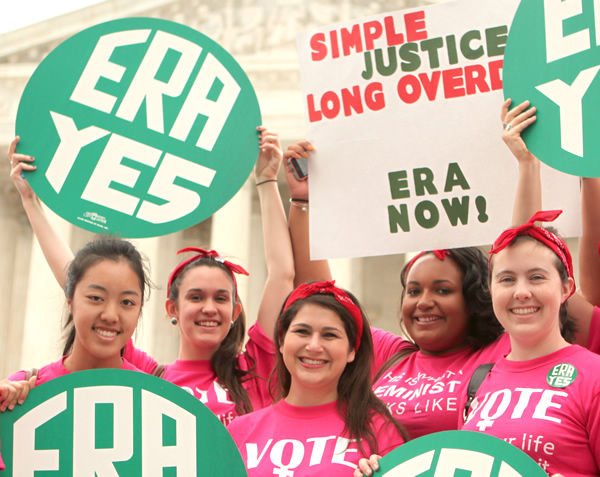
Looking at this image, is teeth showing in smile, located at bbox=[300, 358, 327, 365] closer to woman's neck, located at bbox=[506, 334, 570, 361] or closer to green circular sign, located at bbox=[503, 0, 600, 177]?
woman's neck, located at bbox=[506, 334, 570, 361]

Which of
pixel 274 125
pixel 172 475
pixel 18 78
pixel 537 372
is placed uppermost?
pixel 18 78

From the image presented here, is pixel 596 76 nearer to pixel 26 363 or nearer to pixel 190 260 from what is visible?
pixel 190 260

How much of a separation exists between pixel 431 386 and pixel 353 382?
0.56 meters

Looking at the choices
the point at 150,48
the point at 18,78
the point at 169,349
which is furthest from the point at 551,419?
the point at 18,78

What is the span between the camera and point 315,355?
454 cm

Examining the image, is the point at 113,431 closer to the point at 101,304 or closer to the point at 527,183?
the point at 101,304

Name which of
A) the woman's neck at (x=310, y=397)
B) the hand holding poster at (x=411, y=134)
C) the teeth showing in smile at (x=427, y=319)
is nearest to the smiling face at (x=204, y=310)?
the hand holding poster at (x=411, y=134)

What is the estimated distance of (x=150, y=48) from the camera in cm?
543

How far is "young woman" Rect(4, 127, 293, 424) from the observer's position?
536 centimetres

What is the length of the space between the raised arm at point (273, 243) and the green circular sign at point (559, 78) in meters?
1.56

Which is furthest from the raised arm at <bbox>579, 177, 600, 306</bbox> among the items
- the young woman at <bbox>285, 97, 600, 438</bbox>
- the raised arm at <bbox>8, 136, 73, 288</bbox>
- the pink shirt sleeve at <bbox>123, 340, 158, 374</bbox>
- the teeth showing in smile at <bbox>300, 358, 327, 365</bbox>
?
the raised arm at <bbox>8, 136, 73, 288</bbox>

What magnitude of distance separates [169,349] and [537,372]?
27.3 m

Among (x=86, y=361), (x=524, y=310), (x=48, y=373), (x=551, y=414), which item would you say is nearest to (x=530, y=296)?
(x=524, y=310)

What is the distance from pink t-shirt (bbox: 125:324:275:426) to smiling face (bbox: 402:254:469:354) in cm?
88
